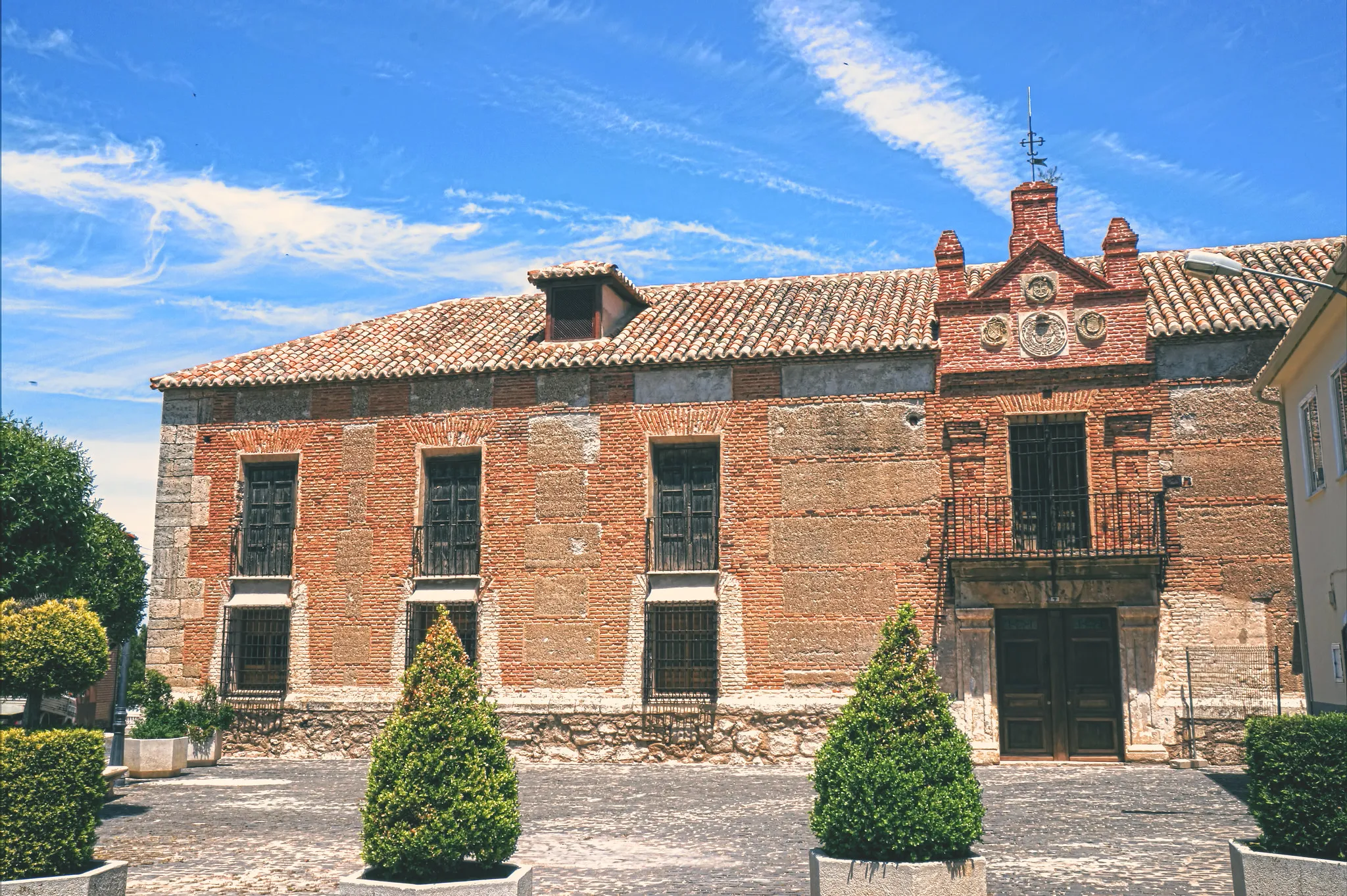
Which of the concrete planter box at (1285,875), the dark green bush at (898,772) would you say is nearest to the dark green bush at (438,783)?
the dark green bush at (898,772)

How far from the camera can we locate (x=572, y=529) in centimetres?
1933

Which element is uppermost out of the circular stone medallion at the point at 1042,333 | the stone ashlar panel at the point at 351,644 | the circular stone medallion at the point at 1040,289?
the circular stone medallion at the point at 1040,289

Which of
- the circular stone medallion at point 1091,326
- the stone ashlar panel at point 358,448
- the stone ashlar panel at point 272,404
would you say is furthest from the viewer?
the stone ashlar panel at point 272,404

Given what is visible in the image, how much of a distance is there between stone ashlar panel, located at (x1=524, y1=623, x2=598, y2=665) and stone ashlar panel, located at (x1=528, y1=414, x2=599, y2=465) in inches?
111

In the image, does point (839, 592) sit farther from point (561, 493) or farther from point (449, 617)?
point (449, 617)

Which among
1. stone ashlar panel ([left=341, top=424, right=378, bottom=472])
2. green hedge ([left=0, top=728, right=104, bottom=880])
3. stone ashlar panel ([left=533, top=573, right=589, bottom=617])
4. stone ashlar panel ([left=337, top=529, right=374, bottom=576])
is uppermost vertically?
stone ashlar panel ([left=341, top=424, right=378, bottom=472])

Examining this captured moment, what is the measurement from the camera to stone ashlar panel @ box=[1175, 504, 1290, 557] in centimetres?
1712

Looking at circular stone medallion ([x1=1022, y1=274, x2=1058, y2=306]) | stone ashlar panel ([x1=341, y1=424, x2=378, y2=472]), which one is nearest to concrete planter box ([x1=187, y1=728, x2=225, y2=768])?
stone ashlar panel ([x1=341, y1=424, x2=378, y2=472])

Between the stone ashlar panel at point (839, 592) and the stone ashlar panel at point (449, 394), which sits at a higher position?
the stone ashlar panel at point (449, 394)

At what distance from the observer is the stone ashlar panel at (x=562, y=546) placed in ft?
63.0

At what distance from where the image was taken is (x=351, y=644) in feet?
64.5

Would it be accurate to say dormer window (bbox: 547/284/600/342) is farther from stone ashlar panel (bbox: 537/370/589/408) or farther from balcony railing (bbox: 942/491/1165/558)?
balcony railing (bbox: 942/491/1165/558)

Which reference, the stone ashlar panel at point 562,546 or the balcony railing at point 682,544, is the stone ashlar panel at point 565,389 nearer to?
the stone ashlar panel at point 562,546

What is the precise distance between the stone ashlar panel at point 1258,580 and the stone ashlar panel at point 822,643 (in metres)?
5.30
